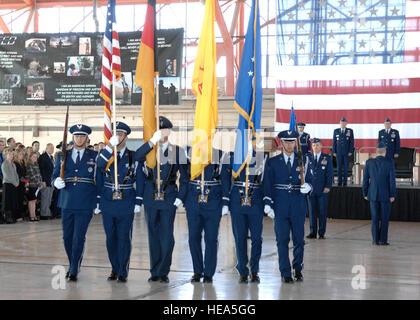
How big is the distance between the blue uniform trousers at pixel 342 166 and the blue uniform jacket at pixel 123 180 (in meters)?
9.42

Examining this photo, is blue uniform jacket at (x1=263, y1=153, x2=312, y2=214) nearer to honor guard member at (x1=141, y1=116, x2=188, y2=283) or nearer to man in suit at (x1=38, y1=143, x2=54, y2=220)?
honor guard member at (x1=141, y1=116, x2=188, y2=283)

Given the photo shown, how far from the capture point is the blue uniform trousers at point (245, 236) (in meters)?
6.87

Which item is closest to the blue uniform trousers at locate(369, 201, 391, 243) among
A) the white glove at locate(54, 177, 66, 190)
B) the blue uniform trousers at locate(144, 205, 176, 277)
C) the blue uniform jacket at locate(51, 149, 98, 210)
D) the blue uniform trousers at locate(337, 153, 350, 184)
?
the blue uniform trousers at locate(337, 153, 350, 184)

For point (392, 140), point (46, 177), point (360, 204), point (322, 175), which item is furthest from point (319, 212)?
point (46, 177)

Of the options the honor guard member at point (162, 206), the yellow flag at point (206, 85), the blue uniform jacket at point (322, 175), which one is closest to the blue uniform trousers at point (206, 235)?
the honor guard member at point (162, 206)

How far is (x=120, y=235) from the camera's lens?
6754mm

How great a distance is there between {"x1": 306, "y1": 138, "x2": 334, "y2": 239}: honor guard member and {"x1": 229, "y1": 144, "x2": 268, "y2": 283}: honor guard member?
15.5 ft

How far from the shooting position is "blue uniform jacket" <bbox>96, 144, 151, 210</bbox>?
22.2 feet

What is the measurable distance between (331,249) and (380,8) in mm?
8077

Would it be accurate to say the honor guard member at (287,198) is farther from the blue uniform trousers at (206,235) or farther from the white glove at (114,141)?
the white glove at (114,141)

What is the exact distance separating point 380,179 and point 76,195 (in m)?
5.67

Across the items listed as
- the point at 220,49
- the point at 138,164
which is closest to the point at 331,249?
the point at 138,164

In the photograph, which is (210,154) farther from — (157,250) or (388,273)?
(388,273)

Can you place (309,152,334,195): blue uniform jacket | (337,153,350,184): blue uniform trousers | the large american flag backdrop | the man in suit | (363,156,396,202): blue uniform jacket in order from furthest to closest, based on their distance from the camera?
1. the large american flag backdrop
2. (337,153,350,184): blue uniform trousers
3. the man in suit
4. (309,152,334,195): blue uniform jacket
5. (363,156,396,202): blue uniform jacket
